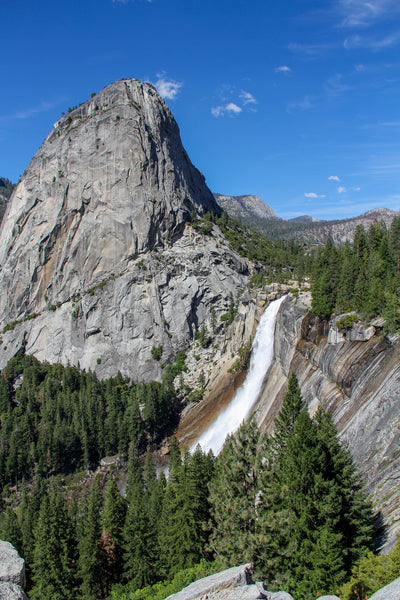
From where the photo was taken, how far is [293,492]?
2158cm

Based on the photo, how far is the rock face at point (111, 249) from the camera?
104250 millimetres

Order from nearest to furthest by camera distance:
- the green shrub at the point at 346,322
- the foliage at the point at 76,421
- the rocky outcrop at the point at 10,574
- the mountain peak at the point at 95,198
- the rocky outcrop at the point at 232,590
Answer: the rocky outcrop at the point at 10,574, the rocky outcrop at the point at 232,590, the green shrub at the point at 346,322, the foliage at the point at 76,421, the mountain peak at the point at 95,198

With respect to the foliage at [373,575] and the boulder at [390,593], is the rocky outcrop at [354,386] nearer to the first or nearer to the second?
the foliage at [373,575]

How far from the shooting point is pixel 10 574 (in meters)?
14.4

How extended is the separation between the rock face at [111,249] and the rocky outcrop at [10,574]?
81264mm

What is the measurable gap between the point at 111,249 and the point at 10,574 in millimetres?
101182

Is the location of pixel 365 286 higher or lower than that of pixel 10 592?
higher

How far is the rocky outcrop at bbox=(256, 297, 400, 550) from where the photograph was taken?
26953 millimetres

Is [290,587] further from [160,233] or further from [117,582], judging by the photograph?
[160,233]

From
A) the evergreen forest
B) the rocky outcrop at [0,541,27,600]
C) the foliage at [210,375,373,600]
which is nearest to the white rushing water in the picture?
the evergreen forest

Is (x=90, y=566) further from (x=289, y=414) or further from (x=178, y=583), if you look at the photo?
(x=289, y=414)

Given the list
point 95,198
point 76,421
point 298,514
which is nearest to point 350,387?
point 298,514

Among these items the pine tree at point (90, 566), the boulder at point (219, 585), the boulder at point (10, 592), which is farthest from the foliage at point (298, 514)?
the boulder at point (10, 592)

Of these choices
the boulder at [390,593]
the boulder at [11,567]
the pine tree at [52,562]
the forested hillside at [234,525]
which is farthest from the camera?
the pine tree at [52,562]
